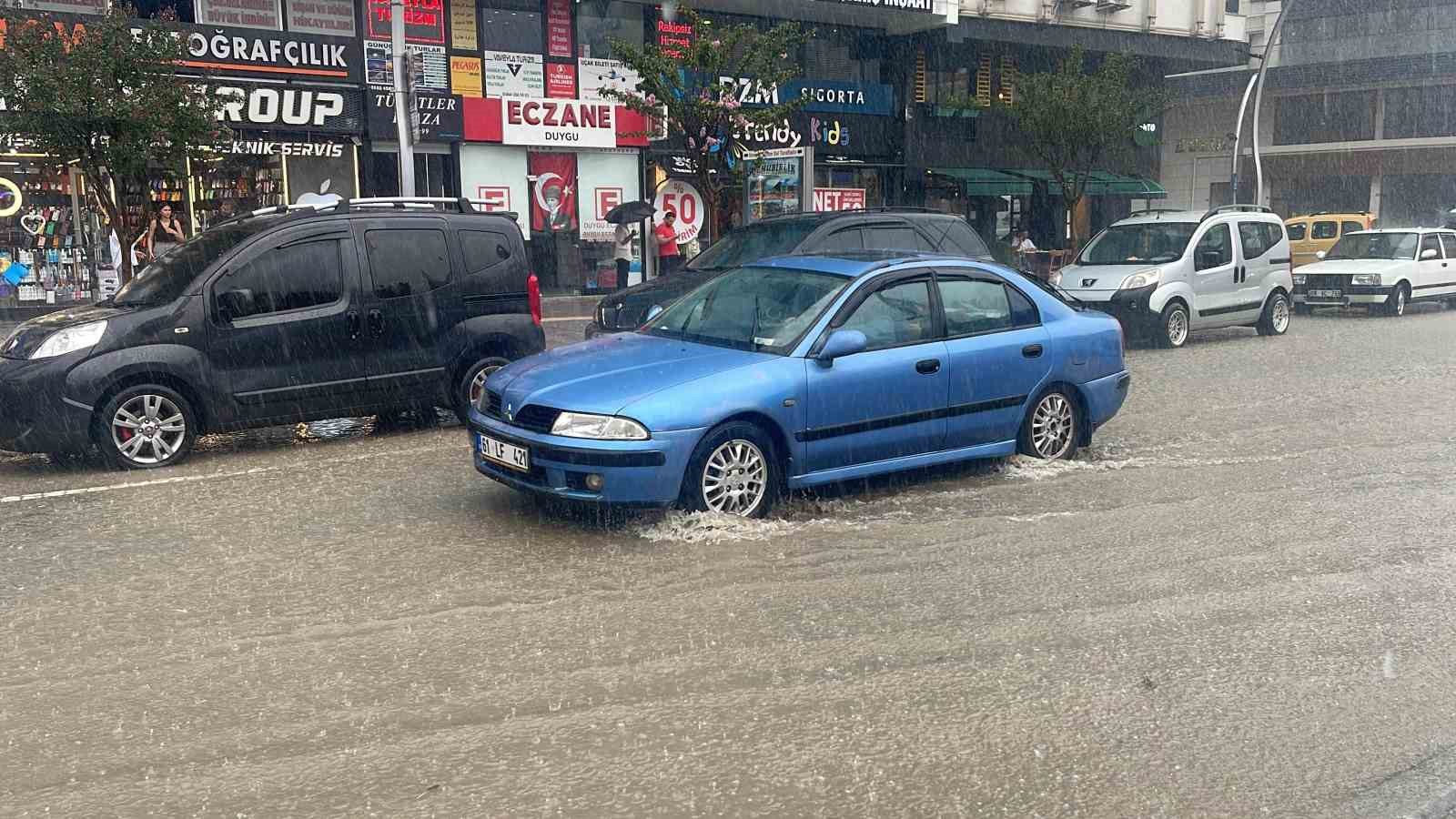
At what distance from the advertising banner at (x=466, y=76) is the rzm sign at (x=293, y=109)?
1934 mm

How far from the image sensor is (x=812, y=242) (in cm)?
1232

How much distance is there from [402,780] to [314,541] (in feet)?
9.79

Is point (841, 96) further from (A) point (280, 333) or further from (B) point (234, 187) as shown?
(A) point (280, 333)

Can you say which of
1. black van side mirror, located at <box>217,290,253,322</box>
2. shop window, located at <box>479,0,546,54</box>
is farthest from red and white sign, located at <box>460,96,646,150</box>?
black van side mirror, located at <box>217,290,253,322</box>

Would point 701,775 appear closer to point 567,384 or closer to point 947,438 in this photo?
point 567,384

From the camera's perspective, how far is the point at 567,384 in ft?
21.8

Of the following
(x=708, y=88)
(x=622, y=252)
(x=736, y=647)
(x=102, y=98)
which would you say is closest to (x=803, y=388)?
(x=736, y=647)

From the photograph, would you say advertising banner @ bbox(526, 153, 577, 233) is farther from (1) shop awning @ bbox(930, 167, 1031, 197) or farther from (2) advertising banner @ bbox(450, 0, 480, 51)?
(1) shop awning @ bbox(930, 167, 1031, 197)

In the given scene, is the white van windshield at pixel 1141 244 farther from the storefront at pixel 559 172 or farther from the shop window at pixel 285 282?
the shop window at pixel 285 282

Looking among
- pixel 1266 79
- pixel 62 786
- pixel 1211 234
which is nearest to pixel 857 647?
pixel 62 786

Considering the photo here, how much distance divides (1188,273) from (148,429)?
44.0 ft

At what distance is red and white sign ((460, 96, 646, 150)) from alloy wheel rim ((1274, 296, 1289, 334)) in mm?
11547

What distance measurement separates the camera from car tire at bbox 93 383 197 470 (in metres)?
8.19

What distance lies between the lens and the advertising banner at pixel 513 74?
23672mm
